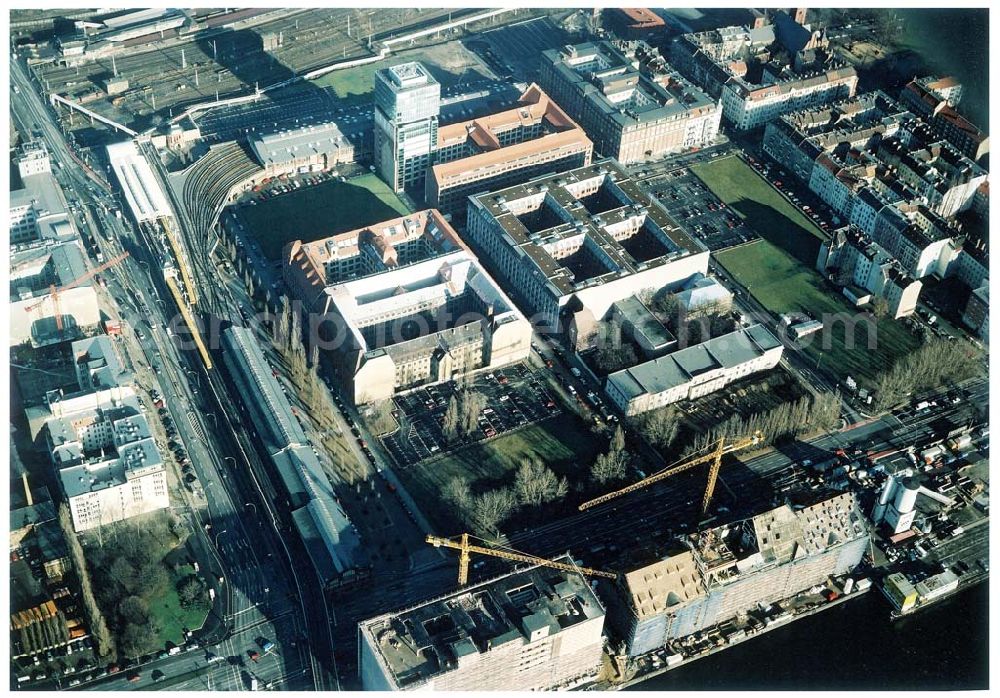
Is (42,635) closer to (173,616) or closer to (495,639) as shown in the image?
(173,616)

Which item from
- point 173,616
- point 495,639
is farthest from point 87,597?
point 495,639

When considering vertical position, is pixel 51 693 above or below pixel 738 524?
below

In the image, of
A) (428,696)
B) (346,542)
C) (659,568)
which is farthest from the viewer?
(346,542)

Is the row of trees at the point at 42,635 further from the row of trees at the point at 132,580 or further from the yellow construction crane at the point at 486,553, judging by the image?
the yellow construction crane at the point at 486,553

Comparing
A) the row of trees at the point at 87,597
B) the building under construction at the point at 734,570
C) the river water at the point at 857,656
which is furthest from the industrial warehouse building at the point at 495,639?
the row of trees at the point at 87,597

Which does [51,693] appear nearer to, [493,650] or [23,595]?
[23,595]

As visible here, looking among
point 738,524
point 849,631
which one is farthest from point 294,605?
point 849,631
